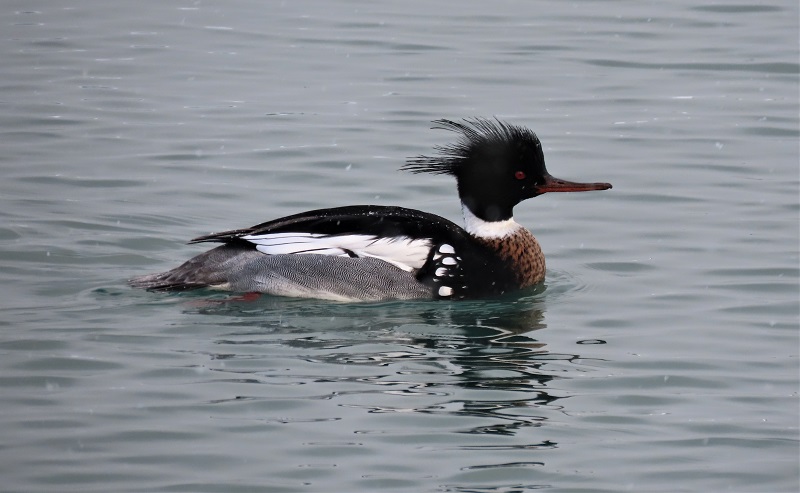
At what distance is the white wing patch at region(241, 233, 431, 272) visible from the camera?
10.5m

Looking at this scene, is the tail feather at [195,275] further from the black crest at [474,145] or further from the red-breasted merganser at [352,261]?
the black crest at [474,145]

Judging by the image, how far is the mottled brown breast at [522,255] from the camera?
10758mm

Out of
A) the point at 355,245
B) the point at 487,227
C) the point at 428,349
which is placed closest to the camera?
the point at 428,349

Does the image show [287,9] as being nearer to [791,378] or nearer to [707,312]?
[707,312]

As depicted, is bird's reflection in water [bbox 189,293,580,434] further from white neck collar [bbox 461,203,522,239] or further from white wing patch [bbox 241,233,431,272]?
white neck collar [bbox 461,203,522,239]

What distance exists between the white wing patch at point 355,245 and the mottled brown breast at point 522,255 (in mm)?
629

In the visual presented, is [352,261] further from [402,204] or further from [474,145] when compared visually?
[402,204]

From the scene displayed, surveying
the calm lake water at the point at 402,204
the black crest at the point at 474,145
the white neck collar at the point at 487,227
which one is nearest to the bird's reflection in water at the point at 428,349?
the calm lake water at the point at 402,204

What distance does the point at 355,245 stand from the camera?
10.5 meters

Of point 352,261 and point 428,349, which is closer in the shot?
point 428,349

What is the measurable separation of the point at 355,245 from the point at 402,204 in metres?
2.53

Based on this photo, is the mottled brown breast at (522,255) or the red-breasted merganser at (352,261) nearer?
the red-breasted merganser at (352,261)

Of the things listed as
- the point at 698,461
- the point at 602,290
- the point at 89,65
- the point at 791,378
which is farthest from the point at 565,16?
the point at 698,461

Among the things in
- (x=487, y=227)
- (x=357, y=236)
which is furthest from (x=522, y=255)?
(x=357, y=236)
